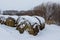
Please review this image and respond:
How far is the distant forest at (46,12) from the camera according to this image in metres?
11.2

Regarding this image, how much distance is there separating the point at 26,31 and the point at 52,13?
17.9ft

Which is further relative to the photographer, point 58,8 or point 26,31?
point 58,8

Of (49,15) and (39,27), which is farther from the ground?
(39,27)

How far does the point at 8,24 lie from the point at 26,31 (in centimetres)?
140

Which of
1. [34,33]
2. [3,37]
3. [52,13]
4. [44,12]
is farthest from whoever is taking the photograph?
[44,12]

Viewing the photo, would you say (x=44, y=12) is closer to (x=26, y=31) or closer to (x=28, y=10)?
(x=28, y=10)

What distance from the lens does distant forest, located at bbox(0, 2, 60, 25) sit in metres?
11.2

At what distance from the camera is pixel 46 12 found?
12.3m

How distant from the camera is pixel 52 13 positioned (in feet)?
38.0

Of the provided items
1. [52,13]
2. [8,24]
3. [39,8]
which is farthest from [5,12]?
[8,24]

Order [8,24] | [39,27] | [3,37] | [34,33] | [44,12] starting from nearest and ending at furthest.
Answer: [3,37]
[34,33]
[39,27]
[8,24]
[44,12]

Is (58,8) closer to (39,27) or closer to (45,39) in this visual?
(39,27)

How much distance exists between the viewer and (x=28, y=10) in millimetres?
12781

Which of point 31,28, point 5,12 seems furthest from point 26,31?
point 5,12
